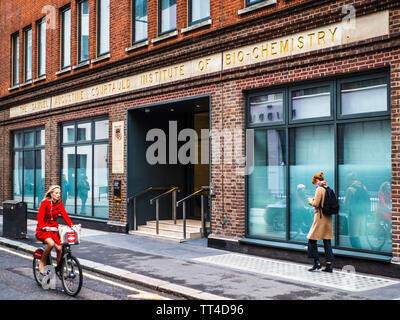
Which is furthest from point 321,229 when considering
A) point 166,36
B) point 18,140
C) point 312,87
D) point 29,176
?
point 18,140

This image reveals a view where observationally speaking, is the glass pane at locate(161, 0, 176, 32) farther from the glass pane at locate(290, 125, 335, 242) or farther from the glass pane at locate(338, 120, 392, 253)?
the glass pane at locate(338, 120, 392, 253)

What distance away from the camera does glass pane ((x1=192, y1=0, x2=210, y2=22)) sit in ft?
40.8

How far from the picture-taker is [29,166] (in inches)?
805

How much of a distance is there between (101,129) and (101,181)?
5.68 ft

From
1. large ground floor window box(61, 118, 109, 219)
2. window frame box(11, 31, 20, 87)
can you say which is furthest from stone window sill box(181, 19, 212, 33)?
window frame box(11, 31, 20, 87)

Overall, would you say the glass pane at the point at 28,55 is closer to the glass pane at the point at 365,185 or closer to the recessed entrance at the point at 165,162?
the recessed entrance at the point at 165,162

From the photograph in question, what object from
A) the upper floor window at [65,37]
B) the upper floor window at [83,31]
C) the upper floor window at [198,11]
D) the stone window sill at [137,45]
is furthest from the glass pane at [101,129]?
the upper floor window at [198,11]

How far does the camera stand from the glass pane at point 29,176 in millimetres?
20175

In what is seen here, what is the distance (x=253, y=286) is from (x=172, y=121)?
8.68m

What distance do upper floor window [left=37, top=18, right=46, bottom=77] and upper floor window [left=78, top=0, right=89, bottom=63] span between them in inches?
108

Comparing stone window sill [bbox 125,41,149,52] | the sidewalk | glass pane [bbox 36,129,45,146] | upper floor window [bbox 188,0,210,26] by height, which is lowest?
the sidewalk

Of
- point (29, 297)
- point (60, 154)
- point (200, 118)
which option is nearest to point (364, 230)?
point (29, 297)

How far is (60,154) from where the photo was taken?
1822cm

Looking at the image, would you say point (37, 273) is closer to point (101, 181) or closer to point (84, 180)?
point (101, 181)
